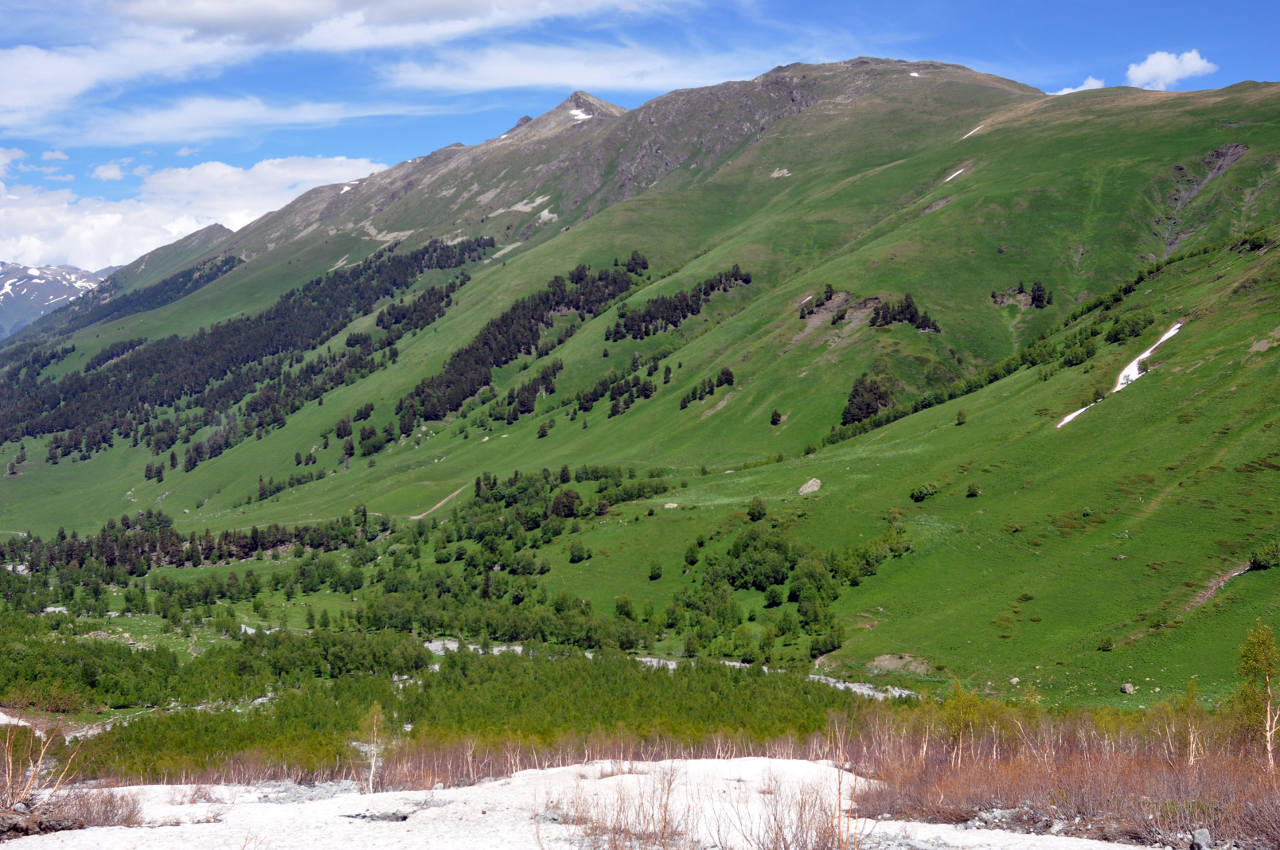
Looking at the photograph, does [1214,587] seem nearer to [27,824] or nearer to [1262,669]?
[1262,669]

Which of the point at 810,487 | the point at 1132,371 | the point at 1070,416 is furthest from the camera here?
the point at 810,487

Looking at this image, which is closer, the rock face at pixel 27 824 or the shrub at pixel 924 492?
the rock face at pixel 27 824

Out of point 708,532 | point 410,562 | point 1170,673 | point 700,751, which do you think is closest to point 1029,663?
point 1170,673

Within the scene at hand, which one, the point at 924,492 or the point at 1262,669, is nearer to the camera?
the point at 1262,669

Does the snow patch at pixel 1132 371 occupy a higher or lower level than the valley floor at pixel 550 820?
higher

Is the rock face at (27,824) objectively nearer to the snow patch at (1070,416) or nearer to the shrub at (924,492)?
the shrub at (924,492)

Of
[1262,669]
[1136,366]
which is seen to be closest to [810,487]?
[1136,366]

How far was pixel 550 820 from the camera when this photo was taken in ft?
119

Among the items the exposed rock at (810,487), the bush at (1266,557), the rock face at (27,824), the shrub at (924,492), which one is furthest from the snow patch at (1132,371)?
the rock face at (27,824)

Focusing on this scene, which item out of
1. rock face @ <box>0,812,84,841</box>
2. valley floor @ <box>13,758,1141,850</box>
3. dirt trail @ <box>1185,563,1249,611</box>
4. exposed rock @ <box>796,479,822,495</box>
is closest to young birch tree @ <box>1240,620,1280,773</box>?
valley floor @ <box>13,758,1141,850</box>

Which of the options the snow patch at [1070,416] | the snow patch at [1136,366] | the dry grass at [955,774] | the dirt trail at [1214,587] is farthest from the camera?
the snow patch at [1136,366]

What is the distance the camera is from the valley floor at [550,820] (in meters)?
→ 30.8

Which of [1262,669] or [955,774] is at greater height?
[1262,669]

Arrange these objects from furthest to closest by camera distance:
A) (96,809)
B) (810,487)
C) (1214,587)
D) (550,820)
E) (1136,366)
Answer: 1. (810,487)
2. (1136,366)
3. (1214,587)
4. (550,820)
5. (96,809)
